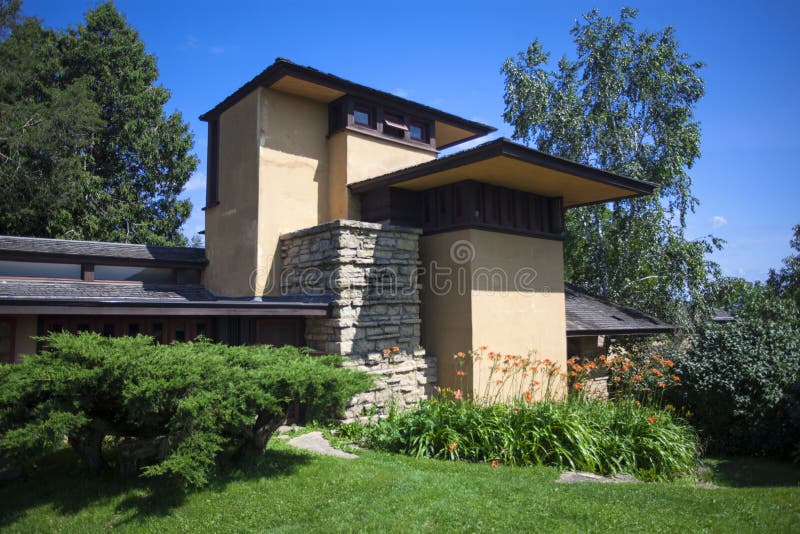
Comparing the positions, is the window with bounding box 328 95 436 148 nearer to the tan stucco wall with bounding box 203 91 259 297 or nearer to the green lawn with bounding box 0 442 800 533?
the tan stucco wall with bounding box 203 91 259 297

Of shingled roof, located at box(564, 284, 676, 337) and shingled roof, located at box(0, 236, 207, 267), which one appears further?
shingled roof, located at box(564, 284, 676, 337)

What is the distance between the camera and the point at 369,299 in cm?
884

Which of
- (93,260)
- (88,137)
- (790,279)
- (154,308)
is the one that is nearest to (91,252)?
(93,260)

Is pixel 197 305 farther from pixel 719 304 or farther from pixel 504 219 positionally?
pixel 719 304

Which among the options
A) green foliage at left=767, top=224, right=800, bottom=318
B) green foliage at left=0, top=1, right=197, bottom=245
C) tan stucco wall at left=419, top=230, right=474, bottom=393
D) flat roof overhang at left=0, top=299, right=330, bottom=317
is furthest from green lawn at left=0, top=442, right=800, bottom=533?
green foliage at left=767, top=224, right=800, bottom=318

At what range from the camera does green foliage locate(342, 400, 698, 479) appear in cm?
680

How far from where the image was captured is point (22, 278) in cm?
920

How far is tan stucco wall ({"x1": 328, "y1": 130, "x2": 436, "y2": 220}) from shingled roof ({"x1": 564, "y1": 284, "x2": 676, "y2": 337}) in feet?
16.4

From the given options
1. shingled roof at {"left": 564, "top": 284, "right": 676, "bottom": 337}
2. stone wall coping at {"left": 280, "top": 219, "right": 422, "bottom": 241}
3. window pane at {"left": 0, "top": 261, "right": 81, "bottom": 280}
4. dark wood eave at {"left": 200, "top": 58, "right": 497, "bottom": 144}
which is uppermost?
dark wood eave at {"left": 200, "top": 58, "right": 497, "bottom": 144}

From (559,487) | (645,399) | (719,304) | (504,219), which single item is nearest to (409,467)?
(559,487)

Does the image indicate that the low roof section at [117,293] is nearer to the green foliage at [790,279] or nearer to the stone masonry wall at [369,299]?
the stone masonry wall at [369,299]

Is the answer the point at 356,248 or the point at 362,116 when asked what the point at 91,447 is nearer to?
the point at 356,248

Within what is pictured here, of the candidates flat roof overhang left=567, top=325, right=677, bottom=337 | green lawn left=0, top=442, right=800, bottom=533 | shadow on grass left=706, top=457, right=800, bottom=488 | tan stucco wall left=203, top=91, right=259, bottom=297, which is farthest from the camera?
flat roof overhang left=567, top=325, right=677, bottom=337

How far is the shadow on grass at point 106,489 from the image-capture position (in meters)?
4.93
